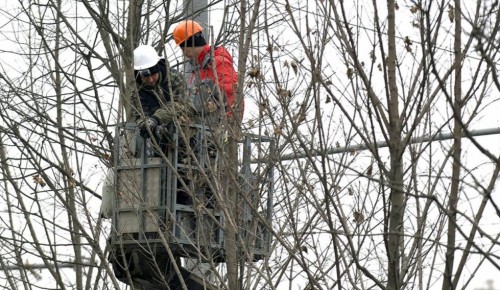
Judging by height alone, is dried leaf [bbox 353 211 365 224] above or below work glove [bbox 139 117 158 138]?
below

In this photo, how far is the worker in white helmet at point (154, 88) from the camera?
9.73m

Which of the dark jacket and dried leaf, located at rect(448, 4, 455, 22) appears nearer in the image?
dried leaf, located at rect(448, 4, 455, 22)

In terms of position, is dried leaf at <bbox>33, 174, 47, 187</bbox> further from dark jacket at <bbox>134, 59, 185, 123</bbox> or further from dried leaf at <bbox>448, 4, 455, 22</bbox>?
dried leaf at <bbox>448, 4, 455, 22</bbox>

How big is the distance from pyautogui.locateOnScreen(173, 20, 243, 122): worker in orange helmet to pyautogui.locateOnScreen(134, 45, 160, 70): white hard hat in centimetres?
27

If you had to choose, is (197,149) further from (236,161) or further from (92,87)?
(92,87)

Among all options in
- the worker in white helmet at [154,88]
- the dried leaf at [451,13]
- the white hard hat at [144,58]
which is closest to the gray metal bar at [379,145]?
the dried leaf at [451,13]

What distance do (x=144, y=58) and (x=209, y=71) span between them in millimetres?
821

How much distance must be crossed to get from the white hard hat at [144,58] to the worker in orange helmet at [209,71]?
0.89ft

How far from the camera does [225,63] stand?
961 cm

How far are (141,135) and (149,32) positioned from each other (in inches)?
123

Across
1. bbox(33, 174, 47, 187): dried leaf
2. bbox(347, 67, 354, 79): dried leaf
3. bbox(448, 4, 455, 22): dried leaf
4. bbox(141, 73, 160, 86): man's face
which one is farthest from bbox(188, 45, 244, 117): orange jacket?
bbox(33, 174, 47, 187): dried leaf

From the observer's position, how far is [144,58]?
Answer: 415 inches

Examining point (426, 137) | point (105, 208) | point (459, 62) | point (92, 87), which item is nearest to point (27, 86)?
point (92, 87)

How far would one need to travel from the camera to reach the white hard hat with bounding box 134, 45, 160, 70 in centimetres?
1048
